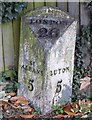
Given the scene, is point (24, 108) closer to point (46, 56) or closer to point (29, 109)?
point (29, 109)

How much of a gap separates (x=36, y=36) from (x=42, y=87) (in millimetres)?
555

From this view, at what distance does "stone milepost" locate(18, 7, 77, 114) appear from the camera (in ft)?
14.2

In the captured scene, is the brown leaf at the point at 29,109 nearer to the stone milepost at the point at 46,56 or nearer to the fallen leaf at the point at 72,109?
the stone milepost at the point at 46,56

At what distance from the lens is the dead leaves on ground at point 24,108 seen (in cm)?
441

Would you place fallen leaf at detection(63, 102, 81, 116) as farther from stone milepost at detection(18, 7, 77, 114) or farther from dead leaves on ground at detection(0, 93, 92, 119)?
stone milepost at detection(18, 7, 77, 114)

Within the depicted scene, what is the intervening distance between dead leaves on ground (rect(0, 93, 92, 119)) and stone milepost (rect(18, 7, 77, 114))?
0.31 feet

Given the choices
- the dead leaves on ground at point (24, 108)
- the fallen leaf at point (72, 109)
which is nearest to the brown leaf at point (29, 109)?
the dead leaves on ground at point (24, 108)

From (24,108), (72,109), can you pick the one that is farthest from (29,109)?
(72,109)

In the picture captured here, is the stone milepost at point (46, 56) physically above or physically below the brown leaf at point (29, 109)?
above

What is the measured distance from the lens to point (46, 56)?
4.26 metres

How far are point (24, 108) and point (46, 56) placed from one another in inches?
26.2

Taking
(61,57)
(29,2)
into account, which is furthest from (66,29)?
(29,2)

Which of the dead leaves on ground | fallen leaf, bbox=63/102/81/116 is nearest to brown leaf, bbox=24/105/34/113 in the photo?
the dead leaves on ground

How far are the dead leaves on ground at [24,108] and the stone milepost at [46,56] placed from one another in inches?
3.7
